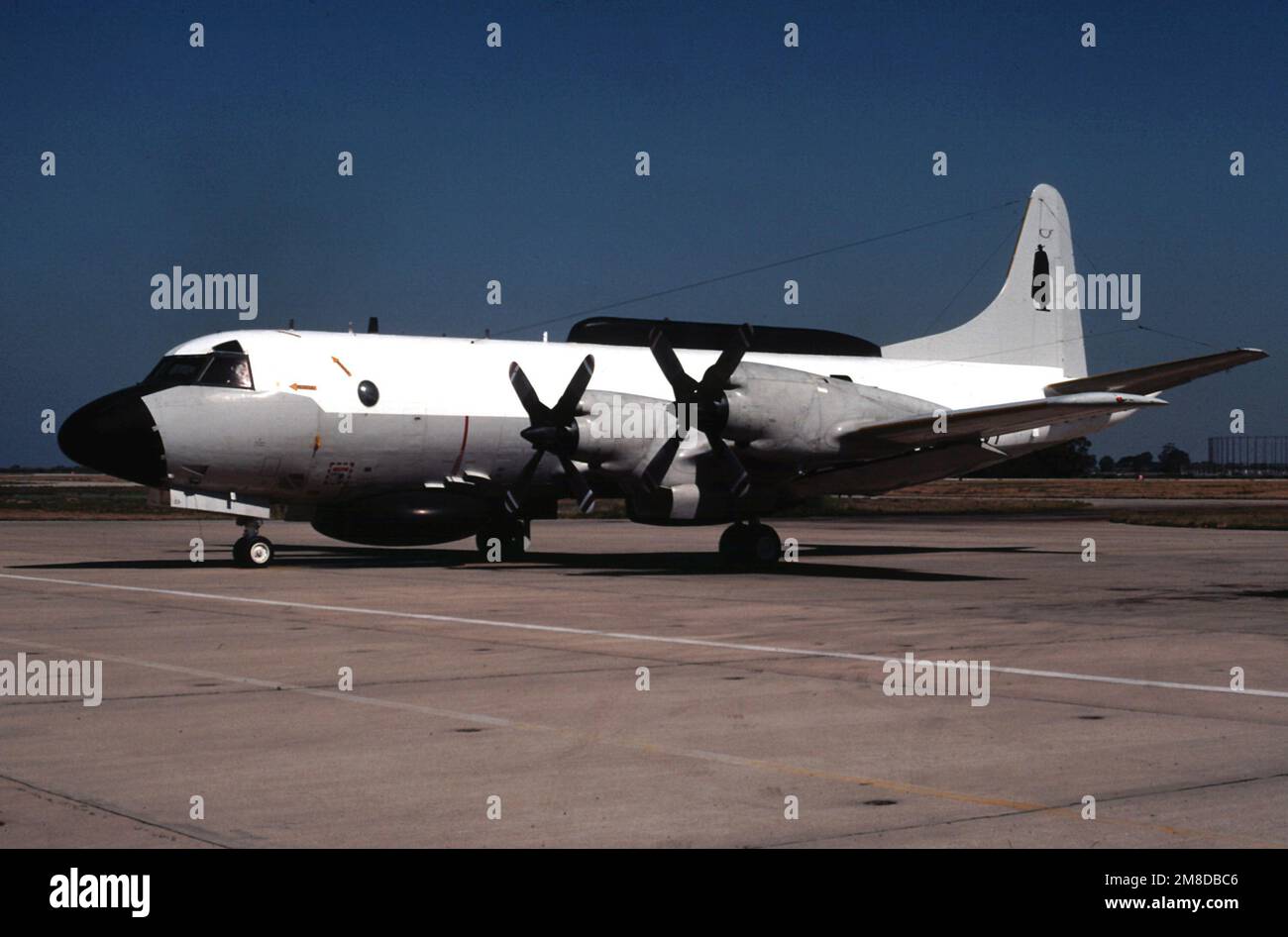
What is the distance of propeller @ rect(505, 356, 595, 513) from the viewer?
961 inches

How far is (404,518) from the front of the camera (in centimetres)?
2556

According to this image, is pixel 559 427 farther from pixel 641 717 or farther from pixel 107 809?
pixel 107 809

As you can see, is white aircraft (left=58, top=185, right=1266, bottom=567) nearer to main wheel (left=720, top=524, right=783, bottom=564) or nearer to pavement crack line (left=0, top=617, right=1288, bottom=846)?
main wheel (left=720, top=524, right=783, bottom=564)

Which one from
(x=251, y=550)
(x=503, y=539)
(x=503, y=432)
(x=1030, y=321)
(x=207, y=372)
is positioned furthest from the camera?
(x=1030, y=321)

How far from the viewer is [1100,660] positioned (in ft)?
44.0

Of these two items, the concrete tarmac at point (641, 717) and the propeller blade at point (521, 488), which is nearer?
the concrete tarmac at point (641, 717)

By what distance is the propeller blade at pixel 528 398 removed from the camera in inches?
980

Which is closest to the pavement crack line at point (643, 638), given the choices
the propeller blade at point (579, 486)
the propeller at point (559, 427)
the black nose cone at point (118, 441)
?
the black nose cone at point (118, 441)

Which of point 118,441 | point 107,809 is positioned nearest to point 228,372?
point 118,441

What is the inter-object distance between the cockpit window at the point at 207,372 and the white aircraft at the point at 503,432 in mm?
40

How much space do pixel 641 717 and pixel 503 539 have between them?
770 inches

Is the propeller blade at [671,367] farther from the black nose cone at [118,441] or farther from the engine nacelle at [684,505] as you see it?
the black nose cone at [118,441]
